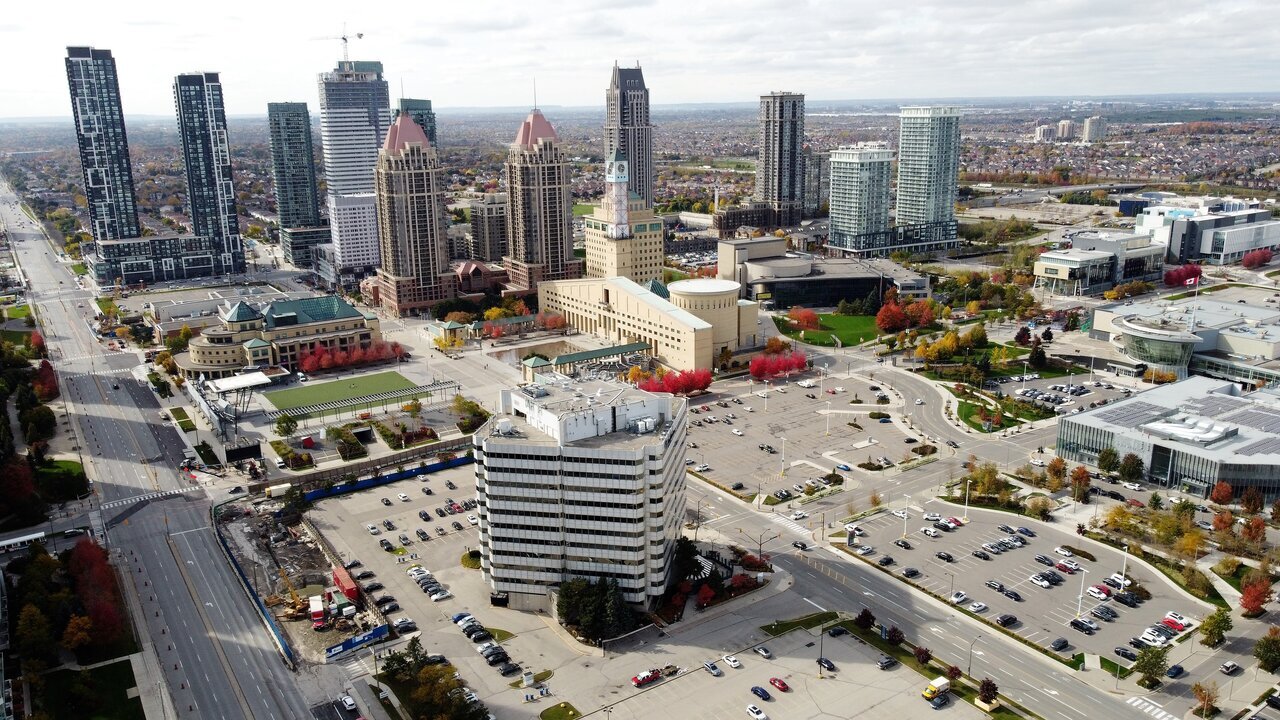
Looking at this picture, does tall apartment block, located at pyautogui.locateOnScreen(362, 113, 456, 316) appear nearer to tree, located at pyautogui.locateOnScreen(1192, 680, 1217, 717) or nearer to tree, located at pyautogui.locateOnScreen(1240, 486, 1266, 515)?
tree, located at pyautogui.locateOnScreen(1240, 486, 1266, 515)

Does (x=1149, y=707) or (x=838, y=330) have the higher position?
(x=838, y=330)

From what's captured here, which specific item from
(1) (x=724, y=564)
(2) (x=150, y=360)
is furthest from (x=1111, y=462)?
(2) (x=150, y=360)

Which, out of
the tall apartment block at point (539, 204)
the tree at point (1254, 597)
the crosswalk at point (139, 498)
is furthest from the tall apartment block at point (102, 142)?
the tree at point (1254, 597)

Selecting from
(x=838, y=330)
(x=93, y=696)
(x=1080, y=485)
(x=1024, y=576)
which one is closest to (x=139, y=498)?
(x=93, y=696)

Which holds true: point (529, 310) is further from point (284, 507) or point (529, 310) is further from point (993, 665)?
point (993, 665)

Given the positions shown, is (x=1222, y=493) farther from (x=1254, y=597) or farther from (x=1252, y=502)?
(x=1254, y=597)

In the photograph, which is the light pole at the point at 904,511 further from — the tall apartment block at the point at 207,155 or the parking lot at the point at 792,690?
the tall apartment block at the point at 207,155

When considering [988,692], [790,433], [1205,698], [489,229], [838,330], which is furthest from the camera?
[489,229]
